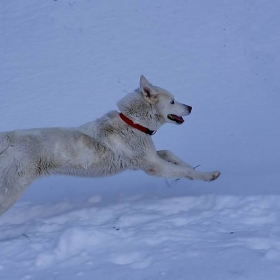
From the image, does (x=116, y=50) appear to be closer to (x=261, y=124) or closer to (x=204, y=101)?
(x=204, y=101)

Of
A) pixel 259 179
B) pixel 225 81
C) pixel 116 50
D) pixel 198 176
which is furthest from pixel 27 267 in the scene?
pixel 116 50

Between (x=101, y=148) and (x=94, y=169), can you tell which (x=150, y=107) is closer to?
(x=101, y=148)

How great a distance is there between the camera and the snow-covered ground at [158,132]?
5.23 meters

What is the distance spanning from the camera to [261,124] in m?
8.75

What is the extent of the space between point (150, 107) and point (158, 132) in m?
2.12

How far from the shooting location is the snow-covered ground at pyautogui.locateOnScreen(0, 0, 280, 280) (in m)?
5.23

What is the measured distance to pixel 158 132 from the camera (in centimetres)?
882

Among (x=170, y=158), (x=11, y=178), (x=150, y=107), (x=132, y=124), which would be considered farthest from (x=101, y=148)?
(x=11, y=178)

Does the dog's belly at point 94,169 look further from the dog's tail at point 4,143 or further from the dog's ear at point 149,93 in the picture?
the dog's ear at point 149,93

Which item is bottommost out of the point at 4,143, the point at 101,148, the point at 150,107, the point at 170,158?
the point at 170,158

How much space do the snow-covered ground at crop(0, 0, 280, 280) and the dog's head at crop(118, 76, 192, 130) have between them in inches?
34.7

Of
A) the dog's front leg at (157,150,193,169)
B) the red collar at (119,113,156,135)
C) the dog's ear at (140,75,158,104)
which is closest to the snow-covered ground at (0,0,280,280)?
the dog's front leg at (157,150,193,169)

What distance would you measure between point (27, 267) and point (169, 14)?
8488mm

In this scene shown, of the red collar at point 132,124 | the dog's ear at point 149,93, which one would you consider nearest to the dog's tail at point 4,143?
the red collar at point 132,124
